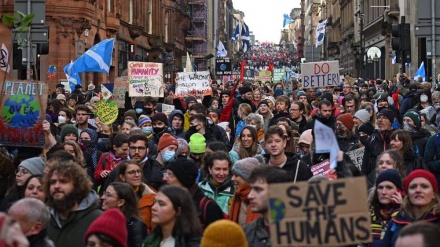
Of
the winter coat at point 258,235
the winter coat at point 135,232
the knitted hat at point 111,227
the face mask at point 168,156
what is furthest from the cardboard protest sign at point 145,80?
the knitted hat at point 111,227

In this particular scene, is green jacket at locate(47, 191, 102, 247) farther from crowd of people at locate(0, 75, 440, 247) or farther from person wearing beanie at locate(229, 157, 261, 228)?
person wearing beanie at locate(229, 157, 261, 228)

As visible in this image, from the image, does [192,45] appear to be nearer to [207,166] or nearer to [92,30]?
[92,30]

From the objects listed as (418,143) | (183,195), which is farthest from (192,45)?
(183,195)

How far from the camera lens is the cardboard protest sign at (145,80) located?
19797 millimetres

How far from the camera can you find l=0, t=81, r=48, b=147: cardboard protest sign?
35.0 feet

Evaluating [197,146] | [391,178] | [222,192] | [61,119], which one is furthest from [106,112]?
[391,178]

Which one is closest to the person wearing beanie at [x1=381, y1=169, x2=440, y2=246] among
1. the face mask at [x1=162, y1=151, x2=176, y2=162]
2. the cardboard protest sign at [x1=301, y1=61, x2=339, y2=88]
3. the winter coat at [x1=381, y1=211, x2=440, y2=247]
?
the winter coat at [x1=381, y1=211, x2=440, y2=247]

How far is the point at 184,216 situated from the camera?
6.68 m

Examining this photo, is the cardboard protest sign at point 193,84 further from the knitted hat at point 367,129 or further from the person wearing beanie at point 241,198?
the person wearing beanie at point 241,198

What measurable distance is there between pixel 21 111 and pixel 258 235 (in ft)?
16.1

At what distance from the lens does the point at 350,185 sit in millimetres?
5289

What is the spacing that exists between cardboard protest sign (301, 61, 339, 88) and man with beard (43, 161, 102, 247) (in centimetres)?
1455

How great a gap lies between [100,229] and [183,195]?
859mm

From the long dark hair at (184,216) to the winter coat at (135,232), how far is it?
942 millimetres
